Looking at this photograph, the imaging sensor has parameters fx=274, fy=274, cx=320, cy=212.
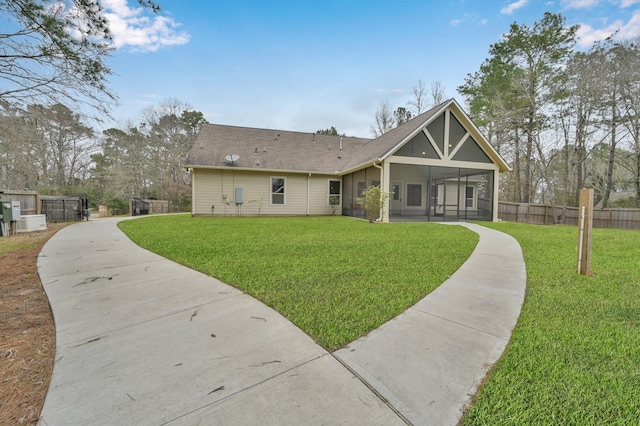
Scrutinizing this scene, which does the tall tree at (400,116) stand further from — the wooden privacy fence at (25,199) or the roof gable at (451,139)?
the wooden privacy fence at (25,199)

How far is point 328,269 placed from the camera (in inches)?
170

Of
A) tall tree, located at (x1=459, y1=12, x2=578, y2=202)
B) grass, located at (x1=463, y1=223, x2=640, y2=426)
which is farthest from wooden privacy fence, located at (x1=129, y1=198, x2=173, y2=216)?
tall tree, located at (x1=459, y1=12, x2=578, y2=202)

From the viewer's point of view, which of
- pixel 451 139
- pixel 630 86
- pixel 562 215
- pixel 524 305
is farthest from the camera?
pixel 562 215

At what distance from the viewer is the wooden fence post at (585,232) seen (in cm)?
421

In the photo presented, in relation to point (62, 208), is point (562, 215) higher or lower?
lower

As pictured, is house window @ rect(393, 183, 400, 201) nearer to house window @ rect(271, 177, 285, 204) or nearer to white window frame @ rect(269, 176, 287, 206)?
white window frame @ rect(269, 176, 287, 206)

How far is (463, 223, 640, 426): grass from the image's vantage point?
4.87 feet

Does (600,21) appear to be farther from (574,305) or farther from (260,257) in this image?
(260,257)

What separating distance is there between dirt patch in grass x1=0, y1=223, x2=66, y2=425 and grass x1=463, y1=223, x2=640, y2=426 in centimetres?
248

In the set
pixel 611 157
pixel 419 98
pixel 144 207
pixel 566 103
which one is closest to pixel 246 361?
pixel 566 103

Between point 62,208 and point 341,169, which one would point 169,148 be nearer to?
point 62,208

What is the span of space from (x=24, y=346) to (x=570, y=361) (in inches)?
165

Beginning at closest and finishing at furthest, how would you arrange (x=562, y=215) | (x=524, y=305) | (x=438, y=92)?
(x=524, y=305)
(x=562, y=215)
(x=438, y=92)

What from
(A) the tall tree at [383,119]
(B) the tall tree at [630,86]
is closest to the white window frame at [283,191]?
(A) the tall tree at [383,119]
